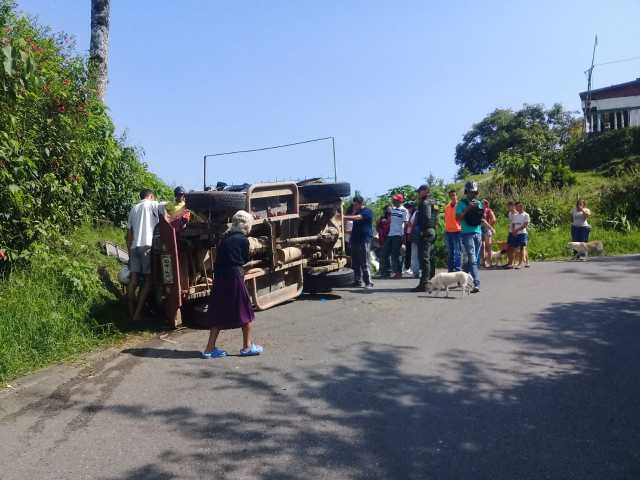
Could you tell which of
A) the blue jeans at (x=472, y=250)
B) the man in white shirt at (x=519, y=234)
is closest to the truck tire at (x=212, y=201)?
the blue jeans at (x=472, y=250)

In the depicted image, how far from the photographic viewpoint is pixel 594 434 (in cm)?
470

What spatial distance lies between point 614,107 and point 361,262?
28507 millimetres

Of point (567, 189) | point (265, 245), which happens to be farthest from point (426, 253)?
point (567, 189)

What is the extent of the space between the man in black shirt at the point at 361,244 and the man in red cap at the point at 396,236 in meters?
1.64

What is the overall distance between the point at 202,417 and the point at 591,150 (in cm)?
2844

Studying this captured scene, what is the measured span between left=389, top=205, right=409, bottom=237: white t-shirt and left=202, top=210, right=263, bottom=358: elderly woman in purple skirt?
21.8 ft

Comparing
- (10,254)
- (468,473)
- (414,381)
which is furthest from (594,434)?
(10,254)

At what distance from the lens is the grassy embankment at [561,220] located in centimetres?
1741

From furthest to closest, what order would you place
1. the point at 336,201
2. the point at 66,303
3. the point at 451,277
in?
the point at 336,201 → the point at 451,277 → the point at 66,303

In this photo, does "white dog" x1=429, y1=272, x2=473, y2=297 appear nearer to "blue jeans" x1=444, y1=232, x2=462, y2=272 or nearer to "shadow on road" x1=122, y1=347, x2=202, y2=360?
"blue jeans" x1=444, y1=232, x2=462, y2=272

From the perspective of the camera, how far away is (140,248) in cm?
860

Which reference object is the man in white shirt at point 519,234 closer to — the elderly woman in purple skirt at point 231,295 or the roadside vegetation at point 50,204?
the roadside vegetation at point 50,204

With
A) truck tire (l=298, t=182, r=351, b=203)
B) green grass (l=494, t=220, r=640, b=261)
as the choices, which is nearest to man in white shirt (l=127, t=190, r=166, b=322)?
truck tire (l=298, t=182, r=351, b=203)

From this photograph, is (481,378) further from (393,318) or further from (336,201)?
(336,201)
